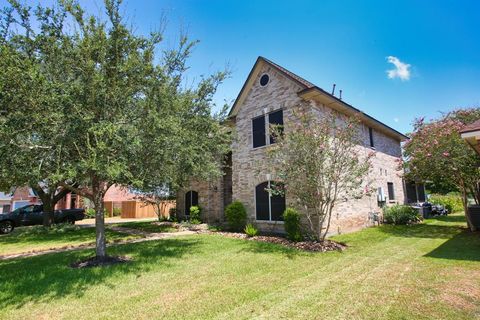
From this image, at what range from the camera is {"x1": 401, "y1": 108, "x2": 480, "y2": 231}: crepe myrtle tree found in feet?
37.3

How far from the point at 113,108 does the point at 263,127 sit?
305 inches

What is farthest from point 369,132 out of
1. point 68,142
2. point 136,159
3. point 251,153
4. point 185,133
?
point 68,142

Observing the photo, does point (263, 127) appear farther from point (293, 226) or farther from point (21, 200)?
point (21, 200)

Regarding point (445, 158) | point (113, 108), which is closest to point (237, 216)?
point (113, 108)

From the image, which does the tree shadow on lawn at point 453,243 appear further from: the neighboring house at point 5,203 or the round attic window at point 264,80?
the neighboring house at point 5,203

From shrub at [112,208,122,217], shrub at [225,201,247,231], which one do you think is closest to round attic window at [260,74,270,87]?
shrub at [225,201,247,231]

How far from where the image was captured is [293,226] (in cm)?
998

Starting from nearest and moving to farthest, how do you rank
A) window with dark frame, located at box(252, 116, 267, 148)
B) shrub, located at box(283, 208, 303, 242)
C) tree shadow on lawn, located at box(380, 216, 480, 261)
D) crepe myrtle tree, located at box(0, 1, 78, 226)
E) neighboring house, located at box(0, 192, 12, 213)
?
1. crepe myrtle tree, located at box(0, 1, 78, 226)
2. tree shadow on lawn, located at box(380, 216, 480, 261)
3. shrub, located at box(283, 208, 303, 242)
4. window with dark frame, located at box(252, 116, 267, 148)
5. neighboring house, located at box(0, 192, 12, 213)

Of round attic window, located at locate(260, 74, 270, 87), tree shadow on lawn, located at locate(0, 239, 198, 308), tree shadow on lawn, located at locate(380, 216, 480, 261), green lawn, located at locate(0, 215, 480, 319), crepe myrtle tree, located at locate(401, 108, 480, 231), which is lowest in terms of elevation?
tree shadow on lawn, located at locate(380, 216, 480, 261)

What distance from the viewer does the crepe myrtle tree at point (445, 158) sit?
11.4 m

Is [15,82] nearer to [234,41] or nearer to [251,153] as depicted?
[234,41]

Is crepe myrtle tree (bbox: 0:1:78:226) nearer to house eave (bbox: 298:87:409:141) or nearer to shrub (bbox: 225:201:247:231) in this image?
shrub (bbox: 225:201:247:231)

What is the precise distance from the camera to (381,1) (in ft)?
31.5

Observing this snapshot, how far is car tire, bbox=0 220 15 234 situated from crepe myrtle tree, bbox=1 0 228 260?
12468 mm
